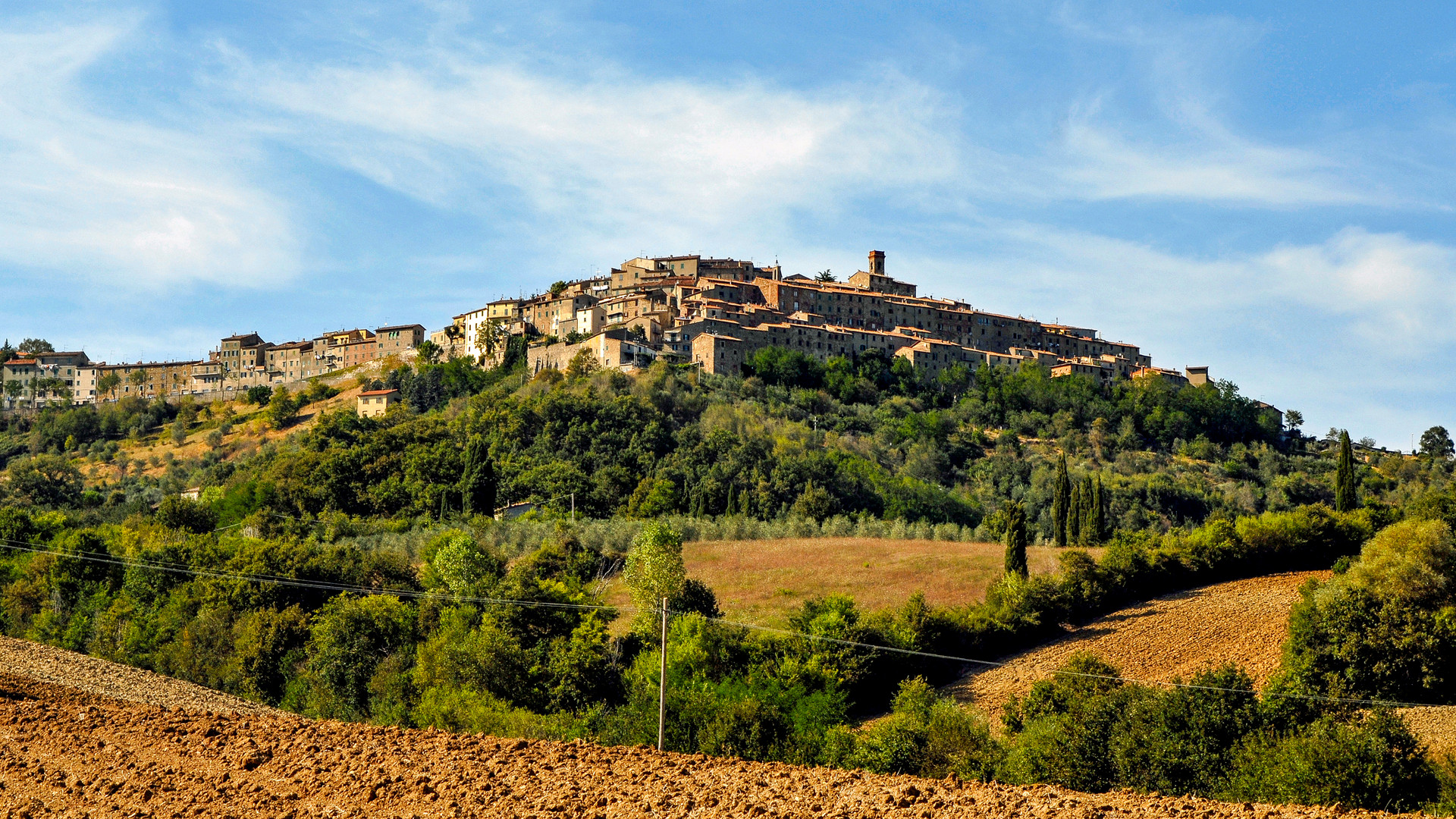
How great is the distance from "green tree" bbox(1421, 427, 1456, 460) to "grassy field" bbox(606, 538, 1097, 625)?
65428 mm

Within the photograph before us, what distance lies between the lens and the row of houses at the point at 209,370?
12938 cm

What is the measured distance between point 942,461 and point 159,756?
74890 mm

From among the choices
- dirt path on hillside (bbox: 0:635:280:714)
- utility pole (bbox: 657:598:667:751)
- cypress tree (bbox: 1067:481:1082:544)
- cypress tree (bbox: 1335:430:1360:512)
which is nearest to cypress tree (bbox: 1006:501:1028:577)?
cypress tree (bbox: 1067:481:1082:544)

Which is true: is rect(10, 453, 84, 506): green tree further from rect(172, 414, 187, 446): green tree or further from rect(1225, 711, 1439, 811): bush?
rect(1225, 711, 1439, 811): bush

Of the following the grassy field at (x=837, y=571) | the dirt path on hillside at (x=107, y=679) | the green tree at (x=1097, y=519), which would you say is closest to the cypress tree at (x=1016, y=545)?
the grassy field at (x=837, y=571)

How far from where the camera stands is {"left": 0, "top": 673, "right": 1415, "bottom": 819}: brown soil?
1523cm

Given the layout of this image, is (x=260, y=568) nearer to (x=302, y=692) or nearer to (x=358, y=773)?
(x=302, y=692)

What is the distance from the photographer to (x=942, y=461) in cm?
8956

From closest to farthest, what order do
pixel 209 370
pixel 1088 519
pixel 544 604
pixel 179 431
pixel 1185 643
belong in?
1. pixel 1185 643
2. pixel 544 604
3. pixel 1088 519
4. pixel 179 431
5. pixel 209 370

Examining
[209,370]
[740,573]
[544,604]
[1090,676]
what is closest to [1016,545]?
[740,573]

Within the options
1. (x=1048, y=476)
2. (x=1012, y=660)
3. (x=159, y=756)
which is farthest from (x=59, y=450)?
(x=159, y=756)

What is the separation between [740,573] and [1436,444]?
79635 millimetres

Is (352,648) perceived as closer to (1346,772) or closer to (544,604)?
(544,604)

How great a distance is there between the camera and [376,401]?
103 meters
